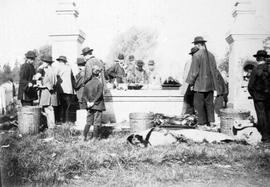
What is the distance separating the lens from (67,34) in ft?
30.4

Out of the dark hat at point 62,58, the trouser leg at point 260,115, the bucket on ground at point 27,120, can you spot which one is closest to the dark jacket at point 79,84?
the dark hat at point 62,58

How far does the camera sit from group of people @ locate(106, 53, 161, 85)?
10011mm

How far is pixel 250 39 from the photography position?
8859mm

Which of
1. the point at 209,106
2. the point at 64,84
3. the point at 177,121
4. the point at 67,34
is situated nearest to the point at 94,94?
the point at 177,121

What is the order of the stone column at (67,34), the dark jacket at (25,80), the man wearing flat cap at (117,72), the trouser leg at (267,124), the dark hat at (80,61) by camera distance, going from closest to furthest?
the trouser leg at (267,124)
the dark jacket at (25,80)
the dark hat at (80,61)
the stone column at (67,34)
the man wearing flat cap at (117,72)

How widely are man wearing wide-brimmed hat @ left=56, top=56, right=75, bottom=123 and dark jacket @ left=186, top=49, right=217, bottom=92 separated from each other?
322 cm

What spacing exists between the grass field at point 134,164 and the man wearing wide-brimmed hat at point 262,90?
0.59m

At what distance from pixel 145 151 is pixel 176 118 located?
2041mm

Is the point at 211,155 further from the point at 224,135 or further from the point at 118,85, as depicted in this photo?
the point at 118,85

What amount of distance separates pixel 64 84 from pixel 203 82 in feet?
12.1

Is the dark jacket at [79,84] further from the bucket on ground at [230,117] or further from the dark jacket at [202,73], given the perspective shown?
the bucket on ground at [230,117]

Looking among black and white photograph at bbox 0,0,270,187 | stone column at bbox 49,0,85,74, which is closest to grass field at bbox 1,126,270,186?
black and white photograph at bbox 0,0,270,187

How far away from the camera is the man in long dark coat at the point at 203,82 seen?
24.6ft

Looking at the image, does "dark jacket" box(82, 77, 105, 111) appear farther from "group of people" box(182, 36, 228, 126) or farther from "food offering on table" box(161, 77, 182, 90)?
"food offering on table" box(161, 77, 182, 90)
